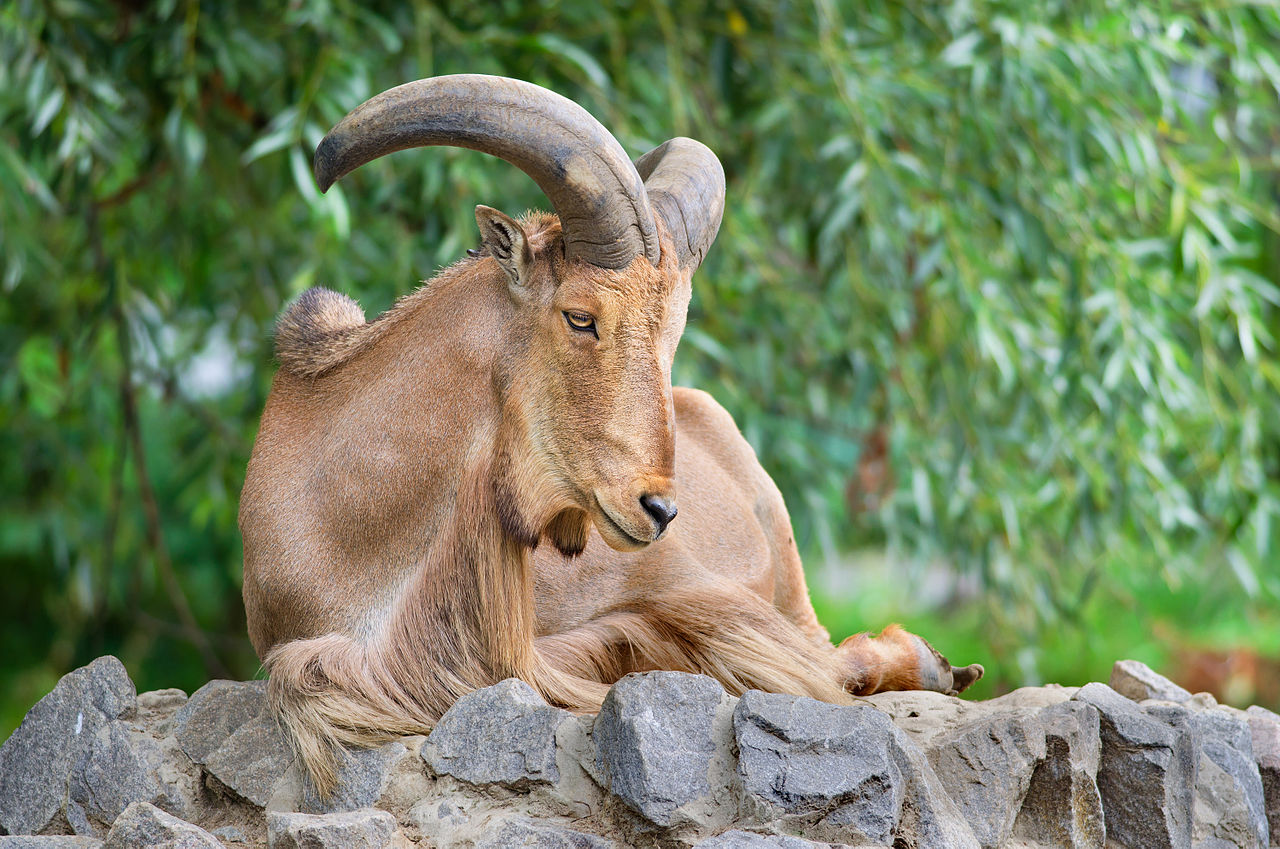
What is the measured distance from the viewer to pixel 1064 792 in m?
2.93

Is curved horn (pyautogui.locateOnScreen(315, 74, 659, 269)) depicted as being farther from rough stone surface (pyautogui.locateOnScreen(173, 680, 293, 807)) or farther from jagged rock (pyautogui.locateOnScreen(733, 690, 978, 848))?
rough stone surface (pyautogui.locateOnScreen(173, 680, 293, 807))

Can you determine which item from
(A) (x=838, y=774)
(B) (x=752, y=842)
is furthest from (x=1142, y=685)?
(B) (x=752, y=842)

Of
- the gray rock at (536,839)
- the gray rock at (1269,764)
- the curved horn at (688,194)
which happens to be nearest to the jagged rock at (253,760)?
the gray rock at (536,839)

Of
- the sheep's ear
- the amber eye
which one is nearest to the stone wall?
the amber eye

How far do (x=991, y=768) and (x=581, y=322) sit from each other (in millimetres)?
1377

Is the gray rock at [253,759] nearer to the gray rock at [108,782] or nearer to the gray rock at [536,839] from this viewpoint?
the gray rock at [108,782]

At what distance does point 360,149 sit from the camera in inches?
114

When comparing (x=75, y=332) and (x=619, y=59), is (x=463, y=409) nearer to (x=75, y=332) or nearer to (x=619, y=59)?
(x=619, y=59)

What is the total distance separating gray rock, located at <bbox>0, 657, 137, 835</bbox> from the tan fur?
415 millimetres

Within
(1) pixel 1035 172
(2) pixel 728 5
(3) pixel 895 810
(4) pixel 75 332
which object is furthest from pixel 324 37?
(3) pixel 895 810

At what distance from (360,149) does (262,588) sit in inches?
44.2

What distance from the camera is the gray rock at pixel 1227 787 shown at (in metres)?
3.17

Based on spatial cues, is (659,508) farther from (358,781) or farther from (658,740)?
(358,781)

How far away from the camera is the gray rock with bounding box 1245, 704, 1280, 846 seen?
3.39 meters
